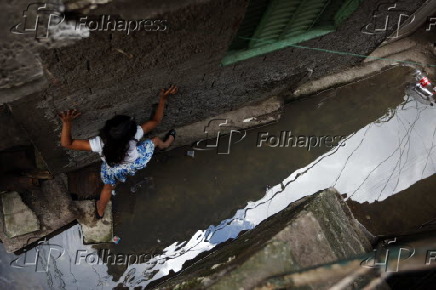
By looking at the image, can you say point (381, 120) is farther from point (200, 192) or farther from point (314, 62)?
point (200, 192)

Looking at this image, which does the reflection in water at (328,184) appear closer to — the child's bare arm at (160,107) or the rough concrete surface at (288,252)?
the child's bare arm at (160,107)

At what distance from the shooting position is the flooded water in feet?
13.4

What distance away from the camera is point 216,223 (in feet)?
14.3

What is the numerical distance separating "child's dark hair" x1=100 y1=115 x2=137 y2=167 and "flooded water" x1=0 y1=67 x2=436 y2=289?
108cm

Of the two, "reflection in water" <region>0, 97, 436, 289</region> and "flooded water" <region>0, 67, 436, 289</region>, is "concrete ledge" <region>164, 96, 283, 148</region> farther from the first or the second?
"reflection in water" <region>0, 97, 436, 289</region>

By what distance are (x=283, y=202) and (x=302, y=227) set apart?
1.86 metres
